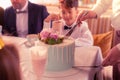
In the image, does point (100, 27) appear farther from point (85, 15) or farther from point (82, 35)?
point (85, 15)

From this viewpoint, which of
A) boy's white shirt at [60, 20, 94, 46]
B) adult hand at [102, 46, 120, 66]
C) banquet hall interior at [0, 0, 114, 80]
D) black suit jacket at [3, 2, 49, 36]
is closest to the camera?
adult hand at [102, 46, 120, 66]

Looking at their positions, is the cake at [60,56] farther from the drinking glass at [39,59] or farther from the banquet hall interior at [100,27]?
the banquet hall interior at [100,27]

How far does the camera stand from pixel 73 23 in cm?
206

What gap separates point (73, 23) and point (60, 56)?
3.01 ft

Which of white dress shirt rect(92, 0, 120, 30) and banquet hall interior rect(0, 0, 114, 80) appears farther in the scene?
banquet hall interior rect(0, 0, 114, 80)

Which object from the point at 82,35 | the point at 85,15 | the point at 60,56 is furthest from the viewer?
the point at 82,35

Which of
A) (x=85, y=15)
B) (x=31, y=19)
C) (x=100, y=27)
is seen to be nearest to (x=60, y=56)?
(x=85, y=15)

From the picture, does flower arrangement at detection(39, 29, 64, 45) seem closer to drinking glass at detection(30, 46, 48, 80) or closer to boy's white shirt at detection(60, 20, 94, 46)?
drinking glass at detection(30, 46, 48, 80)

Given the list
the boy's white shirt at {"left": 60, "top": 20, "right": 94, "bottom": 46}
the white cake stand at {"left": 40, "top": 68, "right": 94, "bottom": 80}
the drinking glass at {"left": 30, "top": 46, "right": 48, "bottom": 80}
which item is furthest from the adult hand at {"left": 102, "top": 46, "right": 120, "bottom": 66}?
the boy's white shirt at {"left": 60, "top": 20, "right": 94, "bottom": 46}

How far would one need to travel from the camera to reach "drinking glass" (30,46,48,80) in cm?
107

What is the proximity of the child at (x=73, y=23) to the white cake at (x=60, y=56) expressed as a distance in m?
0.71

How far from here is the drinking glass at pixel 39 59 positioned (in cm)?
107

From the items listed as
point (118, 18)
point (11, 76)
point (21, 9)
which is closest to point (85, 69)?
point (118, 18)

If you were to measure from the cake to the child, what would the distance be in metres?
0.71
